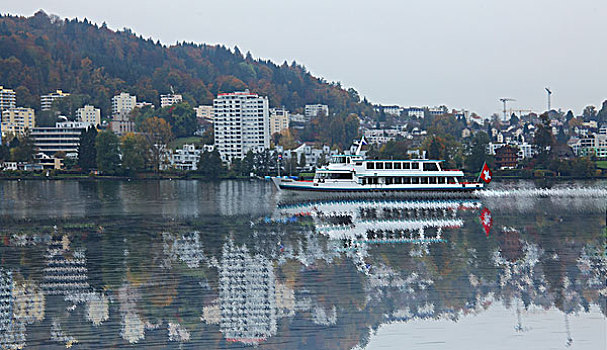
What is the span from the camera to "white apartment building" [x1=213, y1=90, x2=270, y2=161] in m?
104

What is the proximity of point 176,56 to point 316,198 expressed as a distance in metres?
147

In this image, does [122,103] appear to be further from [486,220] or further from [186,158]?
[486,220]

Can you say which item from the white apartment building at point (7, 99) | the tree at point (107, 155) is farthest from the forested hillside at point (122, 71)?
the tree at point (107, 155)

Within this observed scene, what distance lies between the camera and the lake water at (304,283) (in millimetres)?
15312

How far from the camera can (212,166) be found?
89.0m

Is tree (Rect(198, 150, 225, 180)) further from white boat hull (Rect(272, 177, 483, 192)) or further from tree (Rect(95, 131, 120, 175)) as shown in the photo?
white boat hull (Rect(272, 177, 483, 192))

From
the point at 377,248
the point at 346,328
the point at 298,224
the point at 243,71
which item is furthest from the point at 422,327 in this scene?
the point at 243,71

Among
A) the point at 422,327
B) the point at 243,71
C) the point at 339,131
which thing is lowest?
the point at 422,327

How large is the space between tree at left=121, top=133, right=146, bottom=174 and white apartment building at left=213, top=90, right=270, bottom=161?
46.1 ft

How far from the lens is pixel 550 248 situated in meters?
25.6

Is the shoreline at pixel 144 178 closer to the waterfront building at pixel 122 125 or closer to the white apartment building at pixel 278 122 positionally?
the waterfront building at pixel 122 125

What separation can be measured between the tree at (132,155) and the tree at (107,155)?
103cm

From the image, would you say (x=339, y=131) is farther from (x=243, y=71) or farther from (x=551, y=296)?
(x=551, y=296)

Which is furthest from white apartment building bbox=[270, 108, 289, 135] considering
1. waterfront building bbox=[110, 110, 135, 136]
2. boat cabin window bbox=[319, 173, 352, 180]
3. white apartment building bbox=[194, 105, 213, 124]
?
boat cabin window bbox=[319, 173, 352, 180]
